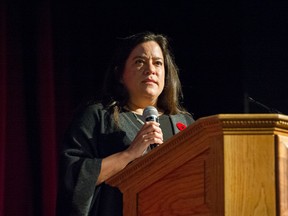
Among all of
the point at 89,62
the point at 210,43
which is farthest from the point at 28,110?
the point at 210,43

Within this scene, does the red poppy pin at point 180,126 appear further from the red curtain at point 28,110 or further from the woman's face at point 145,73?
the red curtain at point 28,110

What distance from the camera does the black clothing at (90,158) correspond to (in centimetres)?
184

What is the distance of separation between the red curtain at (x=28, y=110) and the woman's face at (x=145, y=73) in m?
0.71

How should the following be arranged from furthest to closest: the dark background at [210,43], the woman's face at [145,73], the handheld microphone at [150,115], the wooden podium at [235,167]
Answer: the dark background at [210,43] → the woman's face at [145,73] → the handheld microphone at [150,115] → the wooden podium at [235,167]

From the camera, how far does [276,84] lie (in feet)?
10.4

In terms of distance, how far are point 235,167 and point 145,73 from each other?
0.90 metres

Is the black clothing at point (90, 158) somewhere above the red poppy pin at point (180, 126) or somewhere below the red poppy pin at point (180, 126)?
below

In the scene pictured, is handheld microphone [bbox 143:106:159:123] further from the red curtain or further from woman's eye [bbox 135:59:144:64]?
the red curtain

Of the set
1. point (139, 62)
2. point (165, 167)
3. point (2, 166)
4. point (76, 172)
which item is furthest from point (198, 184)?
point (2, 166)

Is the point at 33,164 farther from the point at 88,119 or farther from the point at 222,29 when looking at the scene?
the point at 222,29

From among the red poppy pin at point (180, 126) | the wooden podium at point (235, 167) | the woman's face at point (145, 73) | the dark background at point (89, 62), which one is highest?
the dark background at point (89, 62)

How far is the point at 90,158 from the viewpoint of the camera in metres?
1.92

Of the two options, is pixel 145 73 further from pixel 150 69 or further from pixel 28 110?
pixel 28 110

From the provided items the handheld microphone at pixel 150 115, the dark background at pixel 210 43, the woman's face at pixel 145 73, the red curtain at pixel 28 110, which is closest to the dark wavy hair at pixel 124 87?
the woman's face at pixel 145 73
